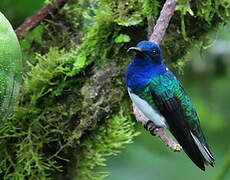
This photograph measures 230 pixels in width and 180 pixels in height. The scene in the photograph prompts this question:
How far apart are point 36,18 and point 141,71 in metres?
0.68

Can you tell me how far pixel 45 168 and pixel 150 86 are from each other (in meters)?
0.64

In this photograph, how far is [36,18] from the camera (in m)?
2.17

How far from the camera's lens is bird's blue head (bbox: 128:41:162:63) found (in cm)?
174

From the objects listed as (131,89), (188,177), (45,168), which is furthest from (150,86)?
(188,177)

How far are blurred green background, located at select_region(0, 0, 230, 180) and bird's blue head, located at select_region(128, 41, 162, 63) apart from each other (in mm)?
398

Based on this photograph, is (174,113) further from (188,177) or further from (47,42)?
(188,177)

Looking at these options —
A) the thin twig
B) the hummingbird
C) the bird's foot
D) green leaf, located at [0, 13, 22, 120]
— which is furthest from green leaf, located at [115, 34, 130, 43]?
green leaf, located at [0, 13, 22, 120]

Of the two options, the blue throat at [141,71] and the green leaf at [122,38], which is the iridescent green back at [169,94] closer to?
the blue throat at [141,71]

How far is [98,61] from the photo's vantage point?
78.4 inches

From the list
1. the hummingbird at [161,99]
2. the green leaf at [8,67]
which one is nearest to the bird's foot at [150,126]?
the hummingbird at [161,99]

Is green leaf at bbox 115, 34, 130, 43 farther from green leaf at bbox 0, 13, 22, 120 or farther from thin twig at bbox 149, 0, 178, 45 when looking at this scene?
green leaf at bbox 0, 13, 22, 120

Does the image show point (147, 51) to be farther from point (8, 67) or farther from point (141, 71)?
point (8, 67)

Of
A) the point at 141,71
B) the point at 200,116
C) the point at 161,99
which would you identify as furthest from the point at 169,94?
the point at 200,116

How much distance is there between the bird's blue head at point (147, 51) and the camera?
1735 mm
